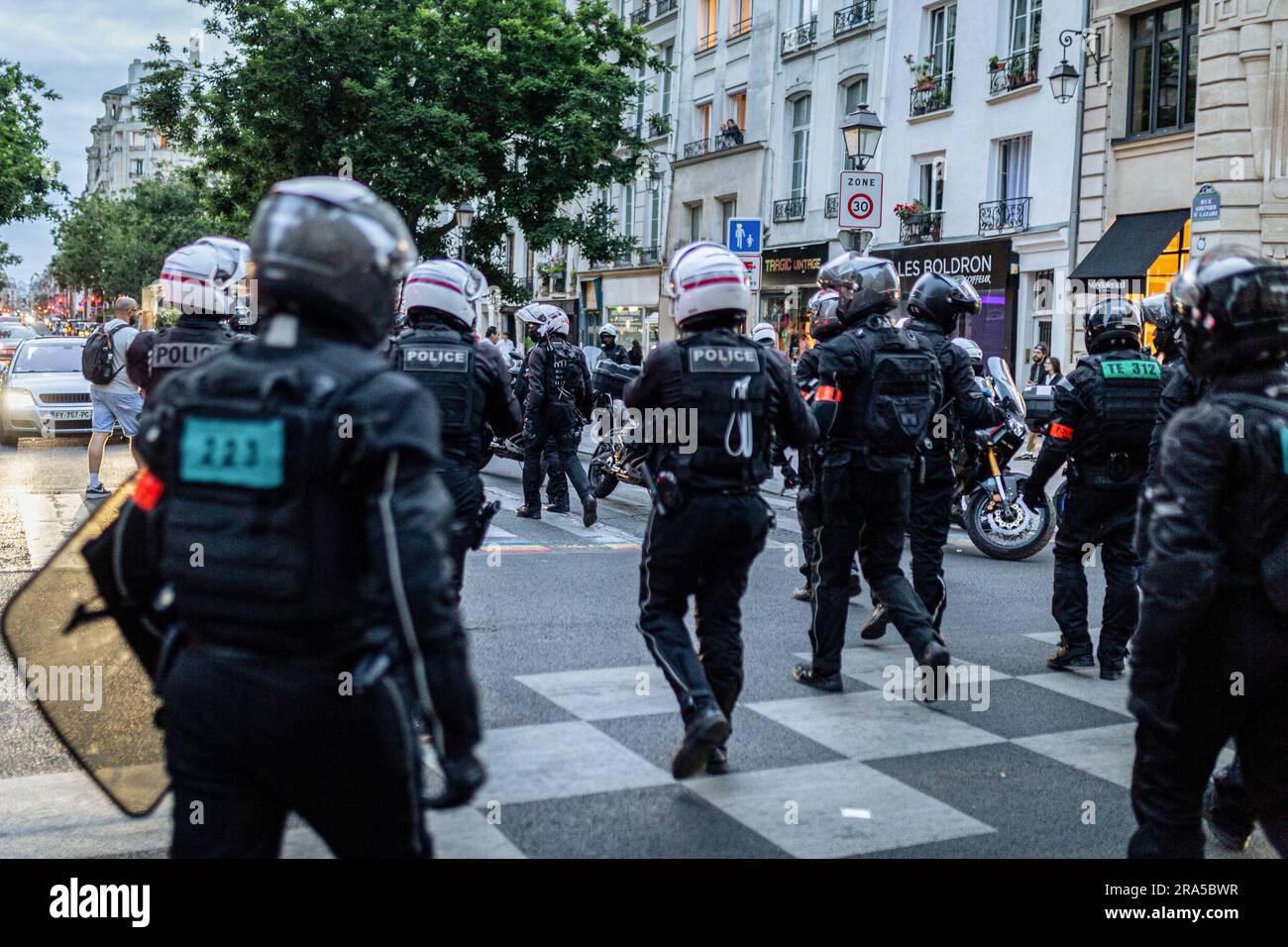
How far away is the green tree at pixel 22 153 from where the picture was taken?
43188mm

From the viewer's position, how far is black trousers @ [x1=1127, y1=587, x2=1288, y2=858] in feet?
11.0

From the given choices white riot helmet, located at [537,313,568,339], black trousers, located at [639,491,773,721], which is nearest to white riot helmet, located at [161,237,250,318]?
black trousers, located at [639,491,773,721]

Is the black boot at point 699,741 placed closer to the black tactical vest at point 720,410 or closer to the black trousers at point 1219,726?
the black tactical vest at point 720,410

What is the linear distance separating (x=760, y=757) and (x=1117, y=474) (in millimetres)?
2658

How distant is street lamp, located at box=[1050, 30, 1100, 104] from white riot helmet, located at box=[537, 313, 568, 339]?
A: 12493 mm

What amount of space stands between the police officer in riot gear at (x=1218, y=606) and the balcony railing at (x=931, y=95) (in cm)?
2390

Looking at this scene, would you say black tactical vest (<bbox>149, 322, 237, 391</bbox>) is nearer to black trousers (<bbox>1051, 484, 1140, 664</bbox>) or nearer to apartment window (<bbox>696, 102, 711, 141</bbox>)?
black trousers (<bbox>1051, 484, 1140, 664</bbox>)

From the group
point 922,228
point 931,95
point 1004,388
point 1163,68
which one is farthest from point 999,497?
point 931,95

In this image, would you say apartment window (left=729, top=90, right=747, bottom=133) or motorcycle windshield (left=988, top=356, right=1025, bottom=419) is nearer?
motorcycle windshield (left=988, top=356, right=1025, bottom=419)

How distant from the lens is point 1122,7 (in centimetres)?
2148

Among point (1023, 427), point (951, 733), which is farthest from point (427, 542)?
point (1023, 427)

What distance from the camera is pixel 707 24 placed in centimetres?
3650

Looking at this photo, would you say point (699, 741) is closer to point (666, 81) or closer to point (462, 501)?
point (462, 501)
